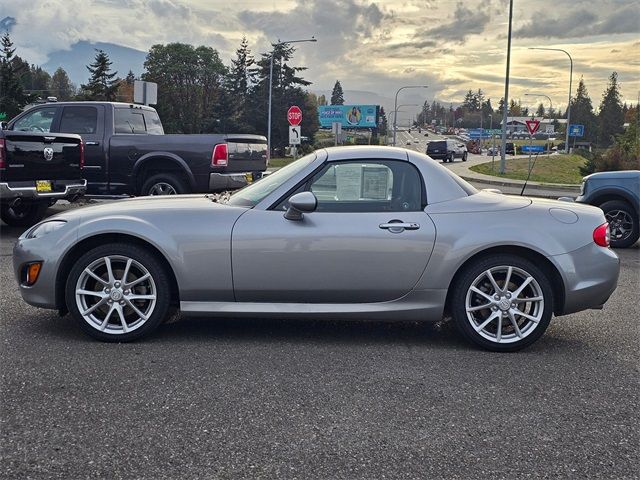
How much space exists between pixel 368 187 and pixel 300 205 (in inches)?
22.2

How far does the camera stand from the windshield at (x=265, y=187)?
15.0 ft

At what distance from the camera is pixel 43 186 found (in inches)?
354

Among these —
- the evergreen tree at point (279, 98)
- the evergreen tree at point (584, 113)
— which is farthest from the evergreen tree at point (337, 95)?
the evergreen tree at point (279, 98)

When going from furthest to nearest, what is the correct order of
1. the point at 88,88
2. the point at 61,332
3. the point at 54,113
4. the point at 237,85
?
the point at 237,85 < the point at 88,88 < the point at 54,113 < the point at 61,332

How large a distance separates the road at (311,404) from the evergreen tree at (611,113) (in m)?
117

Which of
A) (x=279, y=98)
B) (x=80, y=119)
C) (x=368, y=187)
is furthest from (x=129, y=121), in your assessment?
(x=279, y=98)

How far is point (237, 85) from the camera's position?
81.3m

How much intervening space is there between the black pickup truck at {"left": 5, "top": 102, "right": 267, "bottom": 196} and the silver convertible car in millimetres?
5892

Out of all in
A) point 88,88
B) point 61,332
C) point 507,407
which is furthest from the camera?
point 88,88

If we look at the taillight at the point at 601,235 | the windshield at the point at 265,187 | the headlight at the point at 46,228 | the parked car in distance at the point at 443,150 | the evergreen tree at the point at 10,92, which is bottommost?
the headlight at the point at 46,228

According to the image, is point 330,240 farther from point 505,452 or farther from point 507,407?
point 505,452

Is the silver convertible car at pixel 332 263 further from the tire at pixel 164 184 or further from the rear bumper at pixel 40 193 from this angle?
the tire at pixel 164 184

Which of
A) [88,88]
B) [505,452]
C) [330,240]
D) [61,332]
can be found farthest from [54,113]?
[88,88]

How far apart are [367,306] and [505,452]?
5.34 feet
